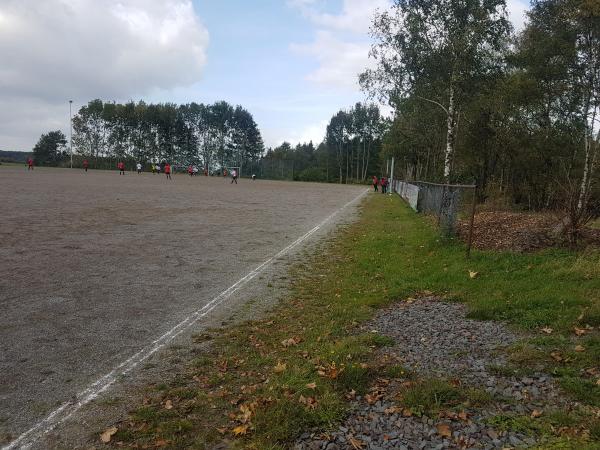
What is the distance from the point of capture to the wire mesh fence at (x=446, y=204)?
1227 cm

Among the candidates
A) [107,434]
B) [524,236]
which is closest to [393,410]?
[107,434]

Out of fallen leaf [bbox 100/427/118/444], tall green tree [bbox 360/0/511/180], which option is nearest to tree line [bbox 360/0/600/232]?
tall green tree [bbox 360/0/511/180]

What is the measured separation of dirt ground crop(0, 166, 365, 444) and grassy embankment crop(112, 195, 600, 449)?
85cm

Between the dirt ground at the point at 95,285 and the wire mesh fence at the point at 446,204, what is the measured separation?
13.7ft

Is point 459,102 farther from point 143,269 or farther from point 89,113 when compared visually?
point 89,113

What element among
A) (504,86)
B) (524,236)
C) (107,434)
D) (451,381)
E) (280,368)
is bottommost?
(107,434)

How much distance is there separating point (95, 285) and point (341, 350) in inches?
190

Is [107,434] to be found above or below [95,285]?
below

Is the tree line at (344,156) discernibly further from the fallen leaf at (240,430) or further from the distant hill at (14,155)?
the fallen leaf at (240,430)

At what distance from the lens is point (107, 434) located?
3727 mm

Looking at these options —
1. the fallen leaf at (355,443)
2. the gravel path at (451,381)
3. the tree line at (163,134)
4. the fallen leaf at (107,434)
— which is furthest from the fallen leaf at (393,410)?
the tree line at (163,134)

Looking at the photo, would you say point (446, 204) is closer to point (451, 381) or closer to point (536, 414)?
point (451, 381)

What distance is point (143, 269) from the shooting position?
30.1ft

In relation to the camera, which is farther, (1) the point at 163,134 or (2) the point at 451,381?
(1) the point at 163,134
